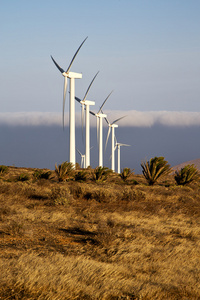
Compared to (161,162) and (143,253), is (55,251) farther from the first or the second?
(161,162)

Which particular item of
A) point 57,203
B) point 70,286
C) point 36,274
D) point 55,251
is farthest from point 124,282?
point 57,203

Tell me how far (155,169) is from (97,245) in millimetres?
16425

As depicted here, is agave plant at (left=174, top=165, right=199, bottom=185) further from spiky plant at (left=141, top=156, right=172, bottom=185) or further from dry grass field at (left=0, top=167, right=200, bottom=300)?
dry grass field at (left=0, top=167, right=200, bottom=300)

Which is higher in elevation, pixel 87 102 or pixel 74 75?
pixel 74 75

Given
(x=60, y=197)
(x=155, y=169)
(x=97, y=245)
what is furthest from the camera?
(x=155, y=169)

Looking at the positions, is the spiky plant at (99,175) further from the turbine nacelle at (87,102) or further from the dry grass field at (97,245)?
the turbine nacelle at (87,102)

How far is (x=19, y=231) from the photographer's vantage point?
34.7 ft

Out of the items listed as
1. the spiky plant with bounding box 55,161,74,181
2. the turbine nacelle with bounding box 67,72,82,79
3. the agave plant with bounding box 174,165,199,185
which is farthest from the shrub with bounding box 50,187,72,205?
the turbine nacelle with bounding box 67,72,82,79

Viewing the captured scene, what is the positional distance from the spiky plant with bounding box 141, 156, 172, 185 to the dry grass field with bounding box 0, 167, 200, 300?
6.33m

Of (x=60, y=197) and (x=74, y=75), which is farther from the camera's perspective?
(x=74, y=75)

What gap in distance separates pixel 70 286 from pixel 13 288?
38.0 inches

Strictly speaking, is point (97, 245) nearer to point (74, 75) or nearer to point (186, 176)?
point (186, 176)

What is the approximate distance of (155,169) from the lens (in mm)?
25781

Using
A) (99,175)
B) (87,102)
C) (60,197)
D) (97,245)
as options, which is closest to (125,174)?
(99,175)
